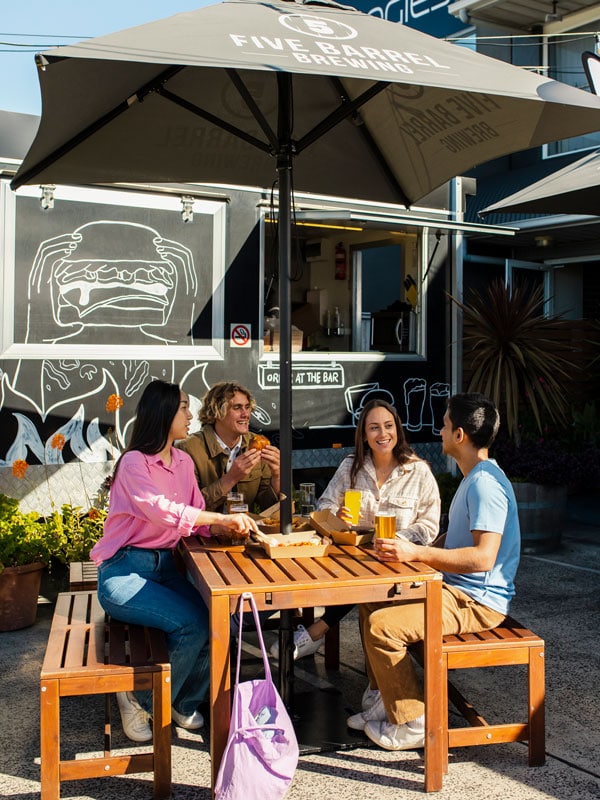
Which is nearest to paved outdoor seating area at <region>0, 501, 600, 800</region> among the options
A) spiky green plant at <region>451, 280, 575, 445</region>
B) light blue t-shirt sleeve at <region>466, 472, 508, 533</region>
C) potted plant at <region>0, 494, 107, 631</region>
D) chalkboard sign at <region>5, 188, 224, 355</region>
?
potted plant at <region>0, 494, 107, 631</region>

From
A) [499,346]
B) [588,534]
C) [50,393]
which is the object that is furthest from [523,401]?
[50,393]

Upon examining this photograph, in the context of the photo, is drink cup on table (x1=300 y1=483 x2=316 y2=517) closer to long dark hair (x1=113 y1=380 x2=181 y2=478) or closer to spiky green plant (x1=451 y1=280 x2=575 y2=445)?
long dark hair (x1=113 y1=380 x2=181 y2=478)

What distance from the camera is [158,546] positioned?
362cm

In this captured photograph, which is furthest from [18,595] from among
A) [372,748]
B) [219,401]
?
[372,748]

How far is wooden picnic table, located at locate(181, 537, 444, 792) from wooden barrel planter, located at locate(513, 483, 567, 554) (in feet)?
12.8

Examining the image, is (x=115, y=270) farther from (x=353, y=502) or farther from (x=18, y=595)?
(x=353, y=502)

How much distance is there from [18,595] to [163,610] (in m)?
1.90

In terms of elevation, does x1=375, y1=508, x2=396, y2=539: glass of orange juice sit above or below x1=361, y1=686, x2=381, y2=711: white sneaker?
above

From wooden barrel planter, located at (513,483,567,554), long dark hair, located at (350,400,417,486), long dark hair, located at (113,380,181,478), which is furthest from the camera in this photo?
wooden barrel planter, located at (513,483,567,554)

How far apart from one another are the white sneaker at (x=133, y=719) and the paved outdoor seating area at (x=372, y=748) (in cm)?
8

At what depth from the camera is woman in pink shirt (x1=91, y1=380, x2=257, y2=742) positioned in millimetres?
3383

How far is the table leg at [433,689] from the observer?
3078 millimetres

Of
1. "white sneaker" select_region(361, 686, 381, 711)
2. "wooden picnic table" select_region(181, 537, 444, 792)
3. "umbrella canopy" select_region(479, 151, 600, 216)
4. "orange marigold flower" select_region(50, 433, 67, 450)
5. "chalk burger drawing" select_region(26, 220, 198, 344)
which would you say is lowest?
"white sneaker" select_region(361, 686, 381, 711)

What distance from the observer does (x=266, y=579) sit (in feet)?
9.77
